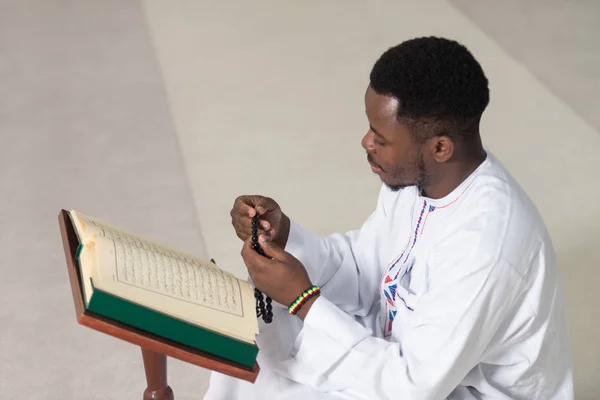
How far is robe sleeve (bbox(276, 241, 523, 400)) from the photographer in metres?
1.37

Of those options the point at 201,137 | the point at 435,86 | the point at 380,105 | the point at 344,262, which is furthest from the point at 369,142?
the point at 201,137

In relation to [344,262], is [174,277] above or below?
above

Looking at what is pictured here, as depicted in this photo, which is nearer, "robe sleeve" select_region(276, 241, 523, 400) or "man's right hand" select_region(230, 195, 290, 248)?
"robe sleeve" select_region(276, 241, 523, 400)

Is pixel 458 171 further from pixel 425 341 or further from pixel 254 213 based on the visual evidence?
pixel 254 213

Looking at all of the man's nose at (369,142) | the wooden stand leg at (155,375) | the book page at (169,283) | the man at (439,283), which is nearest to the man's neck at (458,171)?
the man at (439,283)

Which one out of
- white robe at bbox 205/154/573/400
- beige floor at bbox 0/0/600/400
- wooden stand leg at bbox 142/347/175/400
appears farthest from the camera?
beige floor at bbox 0/0/600/400

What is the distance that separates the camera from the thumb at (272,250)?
154 centimetres

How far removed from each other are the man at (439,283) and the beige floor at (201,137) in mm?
813

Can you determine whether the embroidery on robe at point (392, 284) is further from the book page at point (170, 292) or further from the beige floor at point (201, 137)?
the beige floor at point (201, 137)

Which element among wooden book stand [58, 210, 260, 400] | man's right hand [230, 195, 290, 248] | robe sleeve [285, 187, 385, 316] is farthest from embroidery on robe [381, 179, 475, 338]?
wooden book stand [58, 210, 260, 400]

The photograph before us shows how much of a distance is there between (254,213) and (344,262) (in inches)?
11.3

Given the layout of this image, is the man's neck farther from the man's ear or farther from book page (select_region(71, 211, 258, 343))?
book page (select_region(71, 211, 258, 343))

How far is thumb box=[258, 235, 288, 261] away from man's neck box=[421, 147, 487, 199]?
308 millimetres

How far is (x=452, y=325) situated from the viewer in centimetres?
137
